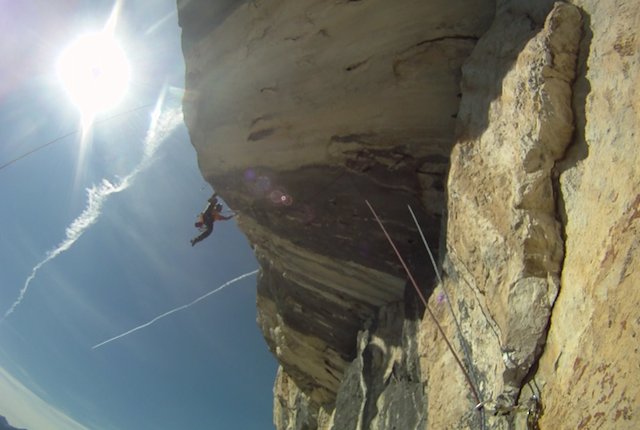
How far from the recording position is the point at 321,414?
13133 millimetres

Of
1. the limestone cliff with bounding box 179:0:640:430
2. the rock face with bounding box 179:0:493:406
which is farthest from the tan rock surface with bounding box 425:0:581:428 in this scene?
the rock face with bounding box 179:0:493:406

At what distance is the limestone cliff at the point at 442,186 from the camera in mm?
3105

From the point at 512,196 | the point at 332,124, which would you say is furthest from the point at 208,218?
the point at 512,196

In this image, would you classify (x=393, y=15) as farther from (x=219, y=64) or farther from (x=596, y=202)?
(x=596, y=202)

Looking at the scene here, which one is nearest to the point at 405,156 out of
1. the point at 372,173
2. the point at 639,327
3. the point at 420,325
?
the point at 372,173

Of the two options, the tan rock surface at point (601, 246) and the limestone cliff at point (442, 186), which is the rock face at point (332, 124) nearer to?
the limestone cliff at point (442, 186)

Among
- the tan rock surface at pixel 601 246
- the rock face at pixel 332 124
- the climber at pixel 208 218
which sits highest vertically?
the climber at pixel 208 218

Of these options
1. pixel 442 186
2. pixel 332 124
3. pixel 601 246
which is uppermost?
pixel 332 124

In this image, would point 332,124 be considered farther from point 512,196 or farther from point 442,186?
point 512,196

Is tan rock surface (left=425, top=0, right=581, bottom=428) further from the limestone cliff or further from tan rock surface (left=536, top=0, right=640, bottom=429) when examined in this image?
tan rock surface (left=536, top=0, right=640, bottom=429)

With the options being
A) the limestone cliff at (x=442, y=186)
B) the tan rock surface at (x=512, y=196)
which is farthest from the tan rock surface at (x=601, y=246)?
the tan rock surface at (x=512, y=196)

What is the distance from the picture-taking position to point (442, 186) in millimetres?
6945

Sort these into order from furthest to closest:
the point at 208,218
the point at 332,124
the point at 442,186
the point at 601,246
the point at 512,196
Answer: the point at 208,218 → the point at 332,124 → the point at 442,186 → the point at 512,196 → the point at 601,246

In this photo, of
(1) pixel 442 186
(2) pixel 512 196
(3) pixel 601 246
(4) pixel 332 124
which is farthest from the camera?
(4) pixel 332 124
